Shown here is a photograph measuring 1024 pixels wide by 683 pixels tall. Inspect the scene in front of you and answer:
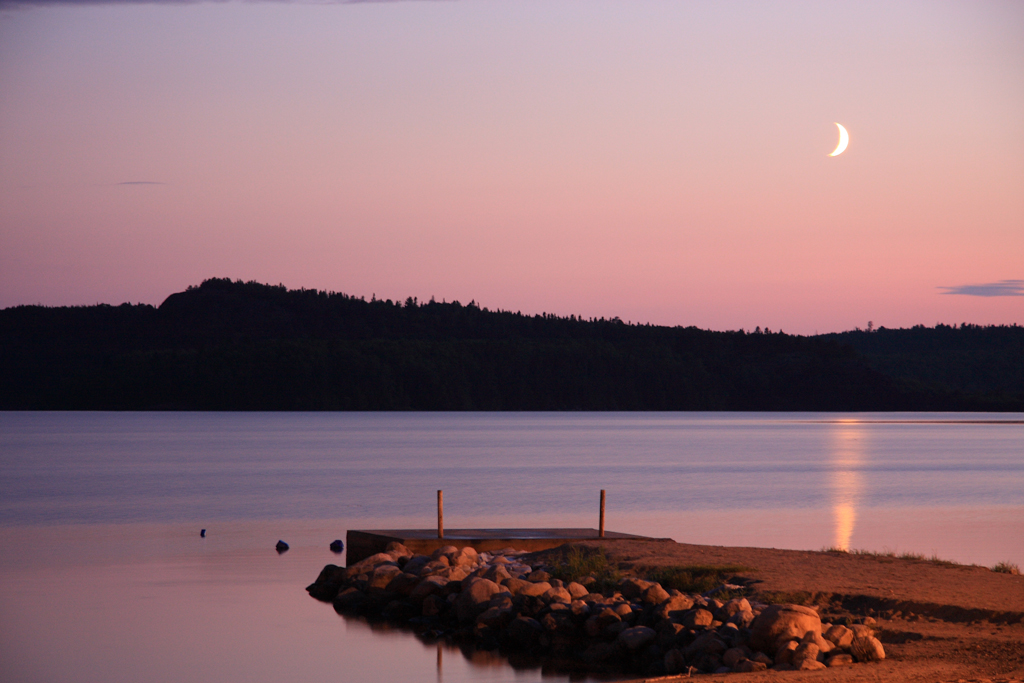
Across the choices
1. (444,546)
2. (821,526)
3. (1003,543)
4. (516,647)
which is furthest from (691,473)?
(516,647)

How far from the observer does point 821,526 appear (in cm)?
3475

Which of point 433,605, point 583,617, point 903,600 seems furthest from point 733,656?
point 433,605

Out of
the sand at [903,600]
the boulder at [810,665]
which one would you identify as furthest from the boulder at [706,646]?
the sand at [903,600]

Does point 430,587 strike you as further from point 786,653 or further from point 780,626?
point 786,653

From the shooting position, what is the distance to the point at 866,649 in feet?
41.5

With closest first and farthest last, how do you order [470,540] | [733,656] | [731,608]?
[733,656] < [731,608] < [470,540]

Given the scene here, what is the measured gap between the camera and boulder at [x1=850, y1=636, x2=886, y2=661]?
12.6 metres

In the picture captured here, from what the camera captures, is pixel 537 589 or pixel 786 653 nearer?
pixel 786 653

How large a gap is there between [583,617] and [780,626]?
348 centimetres

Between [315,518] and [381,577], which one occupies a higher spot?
[381,577]

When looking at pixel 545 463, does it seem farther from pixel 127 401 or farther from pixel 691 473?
pixel 127 401

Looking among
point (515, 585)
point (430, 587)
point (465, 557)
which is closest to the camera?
point (515, 585)

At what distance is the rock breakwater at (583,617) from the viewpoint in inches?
506

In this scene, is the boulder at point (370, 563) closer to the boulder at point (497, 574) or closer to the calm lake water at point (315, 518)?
the calm lake water at point (315, 518)
